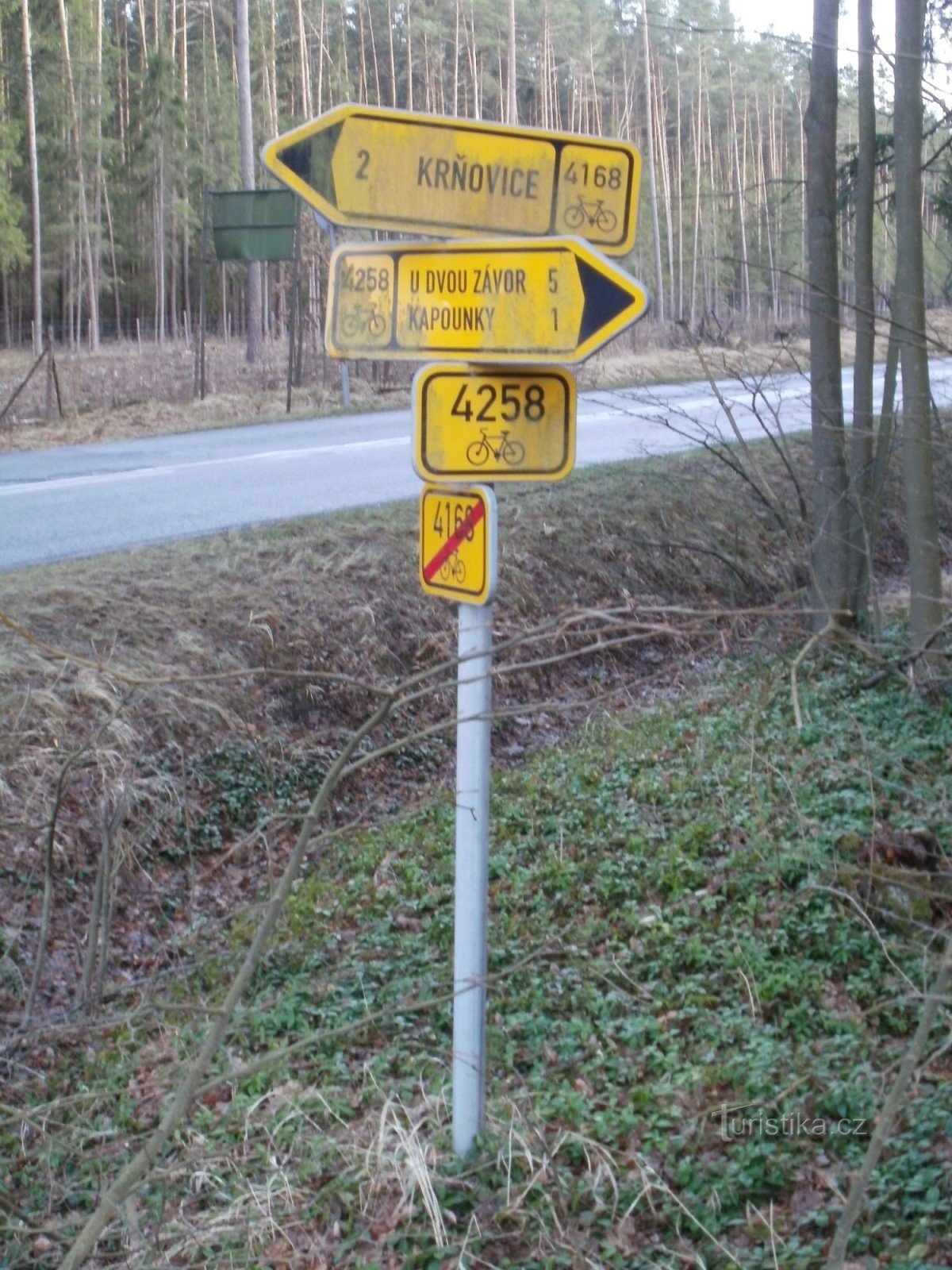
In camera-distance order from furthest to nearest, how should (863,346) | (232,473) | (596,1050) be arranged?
(232,473), (863,346), (596,1050)

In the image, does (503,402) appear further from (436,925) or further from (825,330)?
(825,330)

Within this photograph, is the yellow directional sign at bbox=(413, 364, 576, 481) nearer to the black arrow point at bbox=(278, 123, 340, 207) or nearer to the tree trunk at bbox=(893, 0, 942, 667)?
the black arrow point at bbox=(278, 123, 340, 207)

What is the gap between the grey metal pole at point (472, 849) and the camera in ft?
10.9

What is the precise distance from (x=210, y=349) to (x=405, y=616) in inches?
1047

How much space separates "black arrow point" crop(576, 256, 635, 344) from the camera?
9.67 ft

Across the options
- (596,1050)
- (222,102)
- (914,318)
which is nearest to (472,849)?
(596,1050)

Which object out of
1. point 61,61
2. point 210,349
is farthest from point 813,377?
point 61,61

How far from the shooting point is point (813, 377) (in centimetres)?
821

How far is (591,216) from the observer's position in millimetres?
3209

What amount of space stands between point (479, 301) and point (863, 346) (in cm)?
617

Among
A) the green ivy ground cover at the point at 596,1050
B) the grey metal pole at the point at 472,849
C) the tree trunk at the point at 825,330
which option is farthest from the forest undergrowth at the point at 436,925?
the tree trunk at the point at 825,330

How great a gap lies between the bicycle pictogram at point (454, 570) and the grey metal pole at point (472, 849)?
0.26 ft

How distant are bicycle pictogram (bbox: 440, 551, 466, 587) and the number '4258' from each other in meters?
0.37

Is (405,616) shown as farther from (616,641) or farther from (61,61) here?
(61,61)
